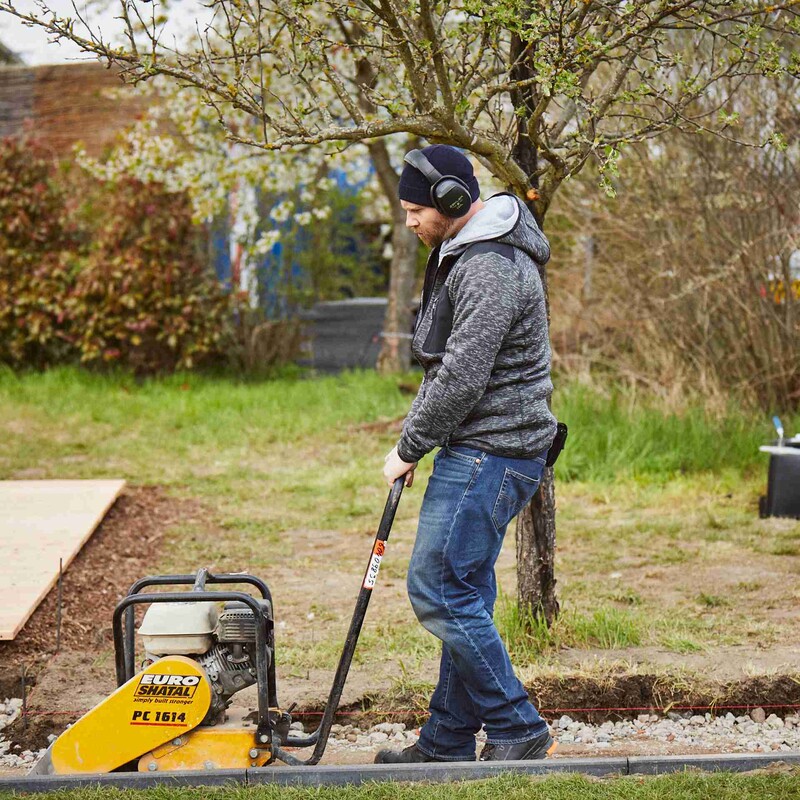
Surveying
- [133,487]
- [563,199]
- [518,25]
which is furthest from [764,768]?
[563,199]

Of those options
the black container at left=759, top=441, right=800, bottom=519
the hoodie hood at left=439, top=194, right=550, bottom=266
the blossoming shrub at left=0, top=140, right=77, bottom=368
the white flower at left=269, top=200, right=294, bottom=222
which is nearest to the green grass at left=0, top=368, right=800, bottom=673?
the black container at left=759, top=441, right=800, bottom=519

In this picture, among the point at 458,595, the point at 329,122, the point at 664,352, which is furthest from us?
the point at 664,352

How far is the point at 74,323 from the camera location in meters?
13.4

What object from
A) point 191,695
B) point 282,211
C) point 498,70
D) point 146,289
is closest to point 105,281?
point 146,289

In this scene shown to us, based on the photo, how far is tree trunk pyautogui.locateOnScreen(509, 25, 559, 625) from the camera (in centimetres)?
478

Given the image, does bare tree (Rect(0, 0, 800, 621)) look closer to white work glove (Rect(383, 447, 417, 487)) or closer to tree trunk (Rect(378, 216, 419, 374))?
white work glove (Rect(383, 447, 417, 487))

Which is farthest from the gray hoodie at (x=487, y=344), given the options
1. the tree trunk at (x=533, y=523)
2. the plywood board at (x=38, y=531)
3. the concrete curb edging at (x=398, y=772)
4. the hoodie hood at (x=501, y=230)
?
the plywood board at (x=38, y=531)

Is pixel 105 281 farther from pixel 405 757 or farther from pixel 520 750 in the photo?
pixel 520 750

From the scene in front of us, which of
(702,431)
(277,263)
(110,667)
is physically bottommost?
(110,667)

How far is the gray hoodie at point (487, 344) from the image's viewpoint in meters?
3.33

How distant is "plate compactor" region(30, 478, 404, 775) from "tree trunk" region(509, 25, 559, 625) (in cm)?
140

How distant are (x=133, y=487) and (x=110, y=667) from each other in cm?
397

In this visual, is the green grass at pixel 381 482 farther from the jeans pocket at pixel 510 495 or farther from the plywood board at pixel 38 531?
the jeans pocket at pixel 510 495

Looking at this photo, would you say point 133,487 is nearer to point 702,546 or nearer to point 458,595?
point 702,546
